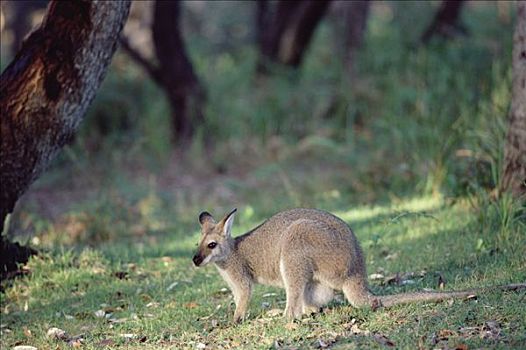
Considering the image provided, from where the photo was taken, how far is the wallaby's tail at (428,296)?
6.71 meters

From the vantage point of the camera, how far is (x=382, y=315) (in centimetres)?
680

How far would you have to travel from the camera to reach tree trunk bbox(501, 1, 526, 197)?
360 inches

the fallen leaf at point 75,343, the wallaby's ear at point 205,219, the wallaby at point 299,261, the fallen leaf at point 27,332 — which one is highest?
the wallaby's ear at point 205,219

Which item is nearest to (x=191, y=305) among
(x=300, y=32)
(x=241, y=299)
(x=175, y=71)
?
(x=241, y=299)

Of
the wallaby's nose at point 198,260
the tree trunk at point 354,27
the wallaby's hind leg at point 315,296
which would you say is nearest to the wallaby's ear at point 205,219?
the wallaby's nose at point 198,260

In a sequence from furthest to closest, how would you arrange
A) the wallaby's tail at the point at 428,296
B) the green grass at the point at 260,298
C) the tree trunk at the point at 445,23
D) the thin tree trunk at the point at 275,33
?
the thin tree trunk at the point at 275,33, the tree trunk at the point at 445,23, the wallaby's tail at the point at 428,296, the green grass at the point at 260,298

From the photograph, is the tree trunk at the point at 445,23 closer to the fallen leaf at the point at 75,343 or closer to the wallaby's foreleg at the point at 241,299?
the wallaby's foreleg at the point at 241,299

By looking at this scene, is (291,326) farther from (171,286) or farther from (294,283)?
(171,286)

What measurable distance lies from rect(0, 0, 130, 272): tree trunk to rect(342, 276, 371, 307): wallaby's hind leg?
356 cm

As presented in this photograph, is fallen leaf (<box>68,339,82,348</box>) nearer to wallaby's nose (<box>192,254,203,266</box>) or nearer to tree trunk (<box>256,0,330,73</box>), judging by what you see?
wallaby's nose (<box>192,254,203,266</box>)

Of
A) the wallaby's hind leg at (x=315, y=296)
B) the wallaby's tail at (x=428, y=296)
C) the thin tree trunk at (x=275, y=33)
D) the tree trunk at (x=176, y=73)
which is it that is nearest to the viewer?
the wallaby's tail at (x=428, y=296)

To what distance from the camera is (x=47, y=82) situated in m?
8.82

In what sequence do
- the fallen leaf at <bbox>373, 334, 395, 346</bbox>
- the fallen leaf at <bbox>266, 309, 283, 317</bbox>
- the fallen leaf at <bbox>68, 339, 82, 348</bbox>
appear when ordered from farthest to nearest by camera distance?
1. the fallen leaf at <bbox>266, 309, 283, 317</bbox>
2. the fallen leaf at <bbox>68, 339, 82, 348</bbox>
3. the fallen leaf at <bbox>373, 334, 395, 346</bbox>

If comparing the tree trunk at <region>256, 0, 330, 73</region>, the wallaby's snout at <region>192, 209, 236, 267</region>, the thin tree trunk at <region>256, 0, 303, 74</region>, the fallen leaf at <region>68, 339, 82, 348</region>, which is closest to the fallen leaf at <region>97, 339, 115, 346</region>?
the fallen leaf at <region>68, 339, 82, 348</region>
